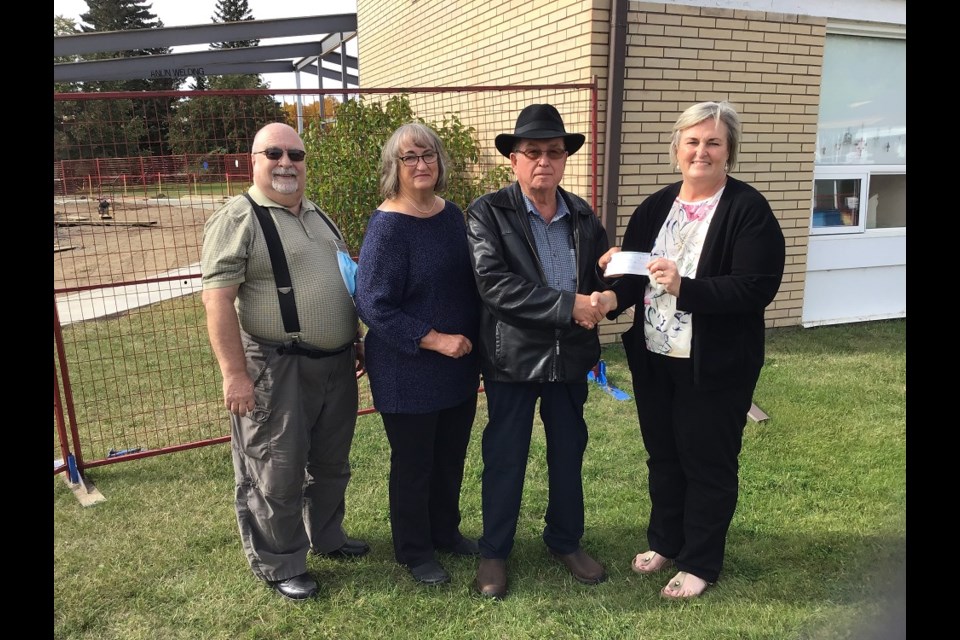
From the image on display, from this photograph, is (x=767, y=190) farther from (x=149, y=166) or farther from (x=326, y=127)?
(x=149, y=166)

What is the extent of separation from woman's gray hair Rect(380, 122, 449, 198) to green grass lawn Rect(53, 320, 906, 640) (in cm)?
172

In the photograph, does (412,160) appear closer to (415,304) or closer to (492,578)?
(415,304)

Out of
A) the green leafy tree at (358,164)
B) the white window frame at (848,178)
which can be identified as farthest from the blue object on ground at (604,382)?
the white window frame at (848,178)

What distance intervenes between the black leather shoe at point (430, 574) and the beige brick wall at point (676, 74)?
376 centimetres

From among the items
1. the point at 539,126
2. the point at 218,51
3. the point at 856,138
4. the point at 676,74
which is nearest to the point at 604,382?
the point at 676,74

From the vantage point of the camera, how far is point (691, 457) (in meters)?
2.76

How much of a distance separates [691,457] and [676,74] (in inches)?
173

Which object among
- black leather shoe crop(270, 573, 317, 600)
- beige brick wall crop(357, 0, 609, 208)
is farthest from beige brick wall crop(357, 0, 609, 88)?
black leather shoe crop(270, 573, 317, 600)

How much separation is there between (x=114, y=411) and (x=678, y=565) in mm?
4444

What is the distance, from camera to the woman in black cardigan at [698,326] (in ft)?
8.20

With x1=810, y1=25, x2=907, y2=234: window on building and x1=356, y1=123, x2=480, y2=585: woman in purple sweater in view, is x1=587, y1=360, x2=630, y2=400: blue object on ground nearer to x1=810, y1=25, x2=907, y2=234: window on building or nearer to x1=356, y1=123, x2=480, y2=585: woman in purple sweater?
x1=356, y1=123, x2=480, y2=585: woman in purple sweater

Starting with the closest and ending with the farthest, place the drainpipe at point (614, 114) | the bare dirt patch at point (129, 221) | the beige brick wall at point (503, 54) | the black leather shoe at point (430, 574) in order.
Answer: the black leather shoe at point (430, 574) < the bare dirt patch at point (129, 221) < the drainpipe at point (614, 114) < the beige brick wall at point (503, 54)

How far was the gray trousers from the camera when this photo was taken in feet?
8.94

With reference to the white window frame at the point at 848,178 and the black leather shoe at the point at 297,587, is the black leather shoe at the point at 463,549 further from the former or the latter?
the white window frame at the point at 848,178
